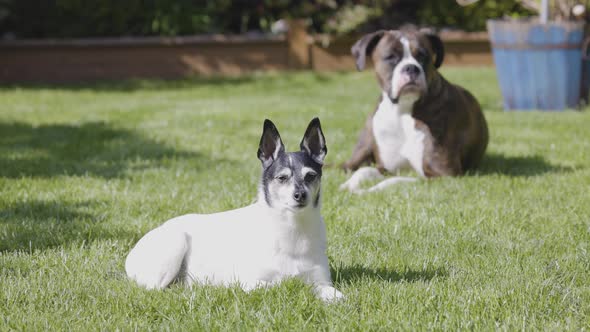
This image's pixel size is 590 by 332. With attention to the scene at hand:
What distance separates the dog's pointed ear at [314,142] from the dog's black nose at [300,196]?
A: 29 cm

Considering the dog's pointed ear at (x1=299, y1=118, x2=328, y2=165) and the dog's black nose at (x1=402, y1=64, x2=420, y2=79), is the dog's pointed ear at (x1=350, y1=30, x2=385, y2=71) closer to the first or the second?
the dog's black nose at (x1=402, y1=64, x2=420, y2=79)

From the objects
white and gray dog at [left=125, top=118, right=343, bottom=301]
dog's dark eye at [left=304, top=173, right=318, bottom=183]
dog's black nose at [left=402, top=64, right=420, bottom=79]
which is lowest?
white and gray dog at [left=125, top=118, right=343, bottom=301]

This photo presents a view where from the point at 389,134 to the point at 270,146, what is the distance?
2.83 meters

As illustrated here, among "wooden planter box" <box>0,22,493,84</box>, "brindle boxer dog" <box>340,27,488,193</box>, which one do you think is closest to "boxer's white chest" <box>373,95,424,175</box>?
"brindle boxer dog" <box>340,27,488,193</box>

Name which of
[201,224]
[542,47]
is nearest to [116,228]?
[201,224]

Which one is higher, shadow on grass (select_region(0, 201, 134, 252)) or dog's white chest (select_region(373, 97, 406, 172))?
dog's white chest (select_region(373, 97, 406, 172))

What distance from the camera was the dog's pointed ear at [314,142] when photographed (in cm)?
356

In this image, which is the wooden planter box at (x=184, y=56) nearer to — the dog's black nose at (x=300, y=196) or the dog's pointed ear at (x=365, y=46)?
the dog's pointed ear at (x=365, y=46)

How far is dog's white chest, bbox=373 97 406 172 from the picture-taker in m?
6.22

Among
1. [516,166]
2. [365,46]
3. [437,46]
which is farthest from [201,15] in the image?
[516,166]

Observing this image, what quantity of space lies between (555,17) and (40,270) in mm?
8302

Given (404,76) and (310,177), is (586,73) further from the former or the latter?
(310,177)

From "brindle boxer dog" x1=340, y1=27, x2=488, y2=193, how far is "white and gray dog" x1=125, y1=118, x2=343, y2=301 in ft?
7.51

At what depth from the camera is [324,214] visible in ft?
17.1
